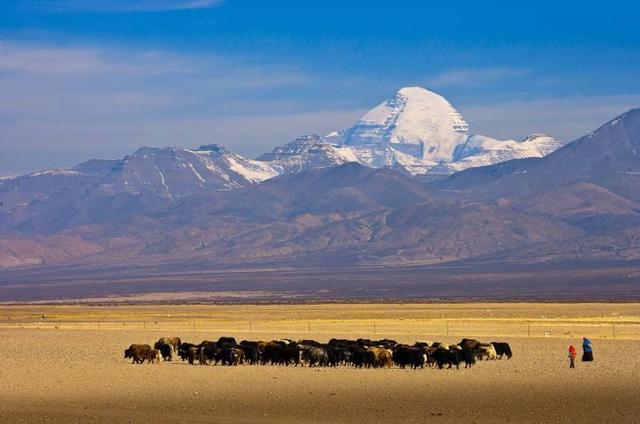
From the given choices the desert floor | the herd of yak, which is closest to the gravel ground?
the desert floor

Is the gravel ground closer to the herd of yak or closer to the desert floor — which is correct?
the desert floor

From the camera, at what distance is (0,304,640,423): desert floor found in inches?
1104

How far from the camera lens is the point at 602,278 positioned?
605 ft

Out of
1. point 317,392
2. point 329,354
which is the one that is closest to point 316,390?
point 317,392

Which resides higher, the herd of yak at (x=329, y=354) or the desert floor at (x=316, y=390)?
the herd of yak at (x=329, y=354)

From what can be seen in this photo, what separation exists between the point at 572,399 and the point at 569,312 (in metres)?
55.0

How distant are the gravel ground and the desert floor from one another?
0.03 meters

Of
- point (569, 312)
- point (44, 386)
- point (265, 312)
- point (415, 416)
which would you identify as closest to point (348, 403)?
point (415, 416)

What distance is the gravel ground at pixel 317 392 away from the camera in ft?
91.8

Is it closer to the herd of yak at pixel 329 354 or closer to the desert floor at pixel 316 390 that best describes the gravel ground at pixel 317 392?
the desert floor at pixel 316 390

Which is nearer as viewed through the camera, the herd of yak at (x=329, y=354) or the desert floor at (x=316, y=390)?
the desert floor at (x=316, y=390)

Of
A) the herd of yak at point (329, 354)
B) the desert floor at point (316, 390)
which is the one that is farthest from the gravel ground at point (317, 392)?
the herd of yak at point (329, 354)

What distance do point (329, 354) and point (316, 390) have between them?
754cm

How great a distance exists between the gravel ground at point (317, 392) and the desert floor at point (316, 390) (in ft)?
0.09
